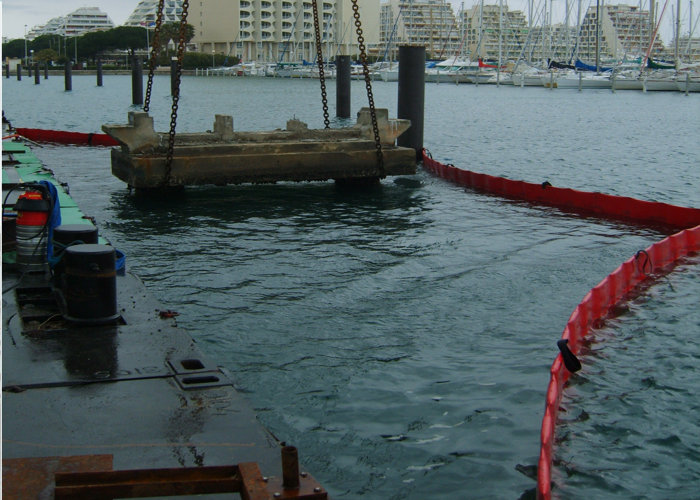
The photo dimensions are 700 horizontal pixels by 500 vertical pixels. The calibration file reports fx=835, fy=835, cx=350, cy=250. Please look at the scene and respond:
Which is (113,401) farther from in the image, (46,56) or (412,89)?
(46,56)

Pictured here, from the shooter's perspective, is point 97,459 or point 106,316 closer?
point 97,459

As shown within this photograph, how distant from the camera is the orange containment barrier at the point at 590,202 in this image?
1820 cm

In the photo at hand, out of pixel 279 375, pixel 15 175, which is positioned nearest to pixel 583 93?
pixel 15 175

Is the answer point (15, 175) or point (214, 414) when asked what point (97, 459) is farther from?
point (15, 175)

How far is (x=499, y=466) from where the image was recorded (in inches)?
289

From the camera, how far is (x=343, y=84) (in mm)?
50031

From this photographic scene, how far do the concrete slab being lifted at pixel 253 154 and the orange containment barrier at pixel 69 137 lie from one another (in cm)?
1465

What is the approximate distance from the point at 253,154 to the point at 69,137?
1817 cm

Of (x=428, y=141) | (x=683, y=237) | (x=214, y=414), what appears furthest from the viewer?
(x=428, y=141)

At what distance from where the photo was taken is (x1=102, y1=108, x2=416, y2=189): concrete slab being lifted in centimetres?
2030

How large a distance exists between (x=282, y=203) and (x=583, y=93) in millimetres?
93926

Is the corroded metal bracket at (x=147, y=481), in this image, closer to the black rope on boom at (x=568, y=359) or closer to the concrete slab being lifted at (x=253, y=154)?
the black rope on boom at (x=568, y=359)

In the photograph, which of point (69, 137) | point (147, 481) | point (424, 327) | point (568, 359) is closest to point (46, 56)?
point (69, 137)

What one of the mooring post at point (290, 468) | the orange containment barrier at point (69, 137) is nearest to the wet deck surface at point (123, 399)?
the mooring post at point (290, 468)
